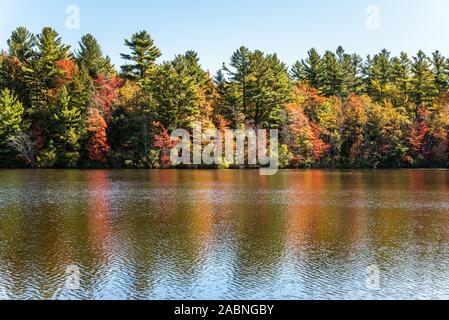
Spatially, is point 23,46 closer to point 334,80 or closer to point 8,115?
point 8,115

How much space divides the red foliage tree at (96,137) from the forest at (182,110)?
0.14m

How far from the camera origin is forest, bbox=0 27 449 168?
72625 millimetres

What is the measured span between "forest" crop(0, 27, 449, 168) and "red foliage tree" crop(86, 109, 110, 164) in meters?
0.14

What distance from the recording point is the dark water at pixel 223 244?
607 inches

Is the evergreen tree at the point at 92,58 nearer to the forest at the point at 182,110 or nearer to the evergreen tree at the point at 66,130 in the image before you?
the forest at the point at 182,110

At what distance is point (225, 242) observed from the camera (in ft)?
70.7

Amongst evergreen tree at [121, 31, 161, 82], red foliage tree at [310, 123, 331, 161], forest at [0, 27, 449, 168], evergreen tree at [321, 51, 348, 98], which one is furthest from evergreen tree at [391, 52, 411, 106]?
evergreen tree at [121, 31, 161, 82]

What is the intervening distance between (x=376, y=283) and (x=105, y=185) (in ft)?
108

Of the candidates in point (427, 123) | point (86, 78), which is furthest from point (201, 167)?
point (427, 123)

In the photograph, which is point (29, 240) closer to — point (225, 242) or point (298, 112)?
point (225, 242)
